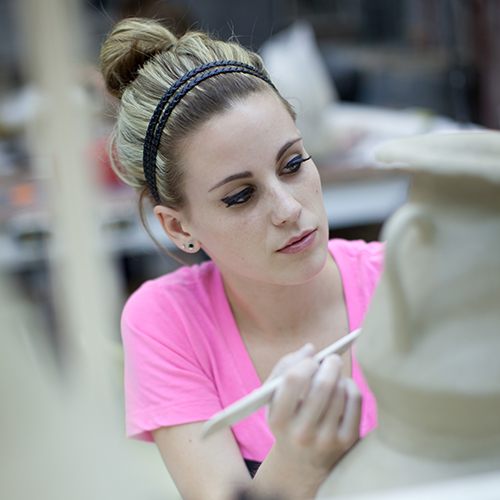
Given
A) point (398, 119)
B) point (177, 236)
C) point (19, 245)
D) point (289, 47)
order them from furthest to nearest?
point (398, 119)
point (289, 47)
point (19, 245)
point (177, 236)

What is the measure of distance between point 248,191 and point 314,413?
349 millimetres

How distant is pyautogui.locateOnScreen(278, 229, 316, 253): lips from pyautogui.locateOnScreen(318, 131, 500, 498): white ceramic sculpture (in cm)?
28

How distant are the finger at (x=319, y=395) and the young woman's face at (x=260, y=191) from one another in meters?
0.27

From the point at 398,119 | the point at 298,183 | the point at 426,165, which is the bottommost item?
the point at 398,119

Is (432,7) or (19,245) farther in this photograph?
(432,7)

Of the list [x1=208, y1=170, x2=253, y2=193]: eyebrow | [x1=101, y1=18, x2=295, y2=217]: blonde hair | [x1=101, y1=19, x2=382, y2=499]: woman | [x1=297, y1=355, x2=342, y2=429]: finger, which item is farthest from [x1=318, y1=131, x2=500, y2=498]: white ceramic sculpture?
[x1=101, y1=18, x2=295, y2=217]: blonde hair

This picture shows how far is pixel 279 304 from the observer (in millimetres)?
940

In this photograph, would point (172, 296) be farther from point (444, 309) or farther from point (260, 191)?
point (444, 309)

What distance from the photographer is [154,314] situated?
98cm

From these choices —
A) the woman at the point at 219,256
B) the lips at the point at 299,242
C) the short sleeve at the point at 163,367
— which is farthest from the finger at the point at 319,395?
the short sleeve at the point at 163,367

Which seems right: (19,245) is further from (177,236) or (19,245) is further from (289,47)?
(289,47)

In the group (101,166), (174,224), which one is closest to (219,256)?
(174,224)

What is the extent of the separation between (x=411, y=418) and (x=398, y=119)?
265 cm

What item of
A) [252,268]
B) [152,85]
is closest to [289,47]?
[152,85]
